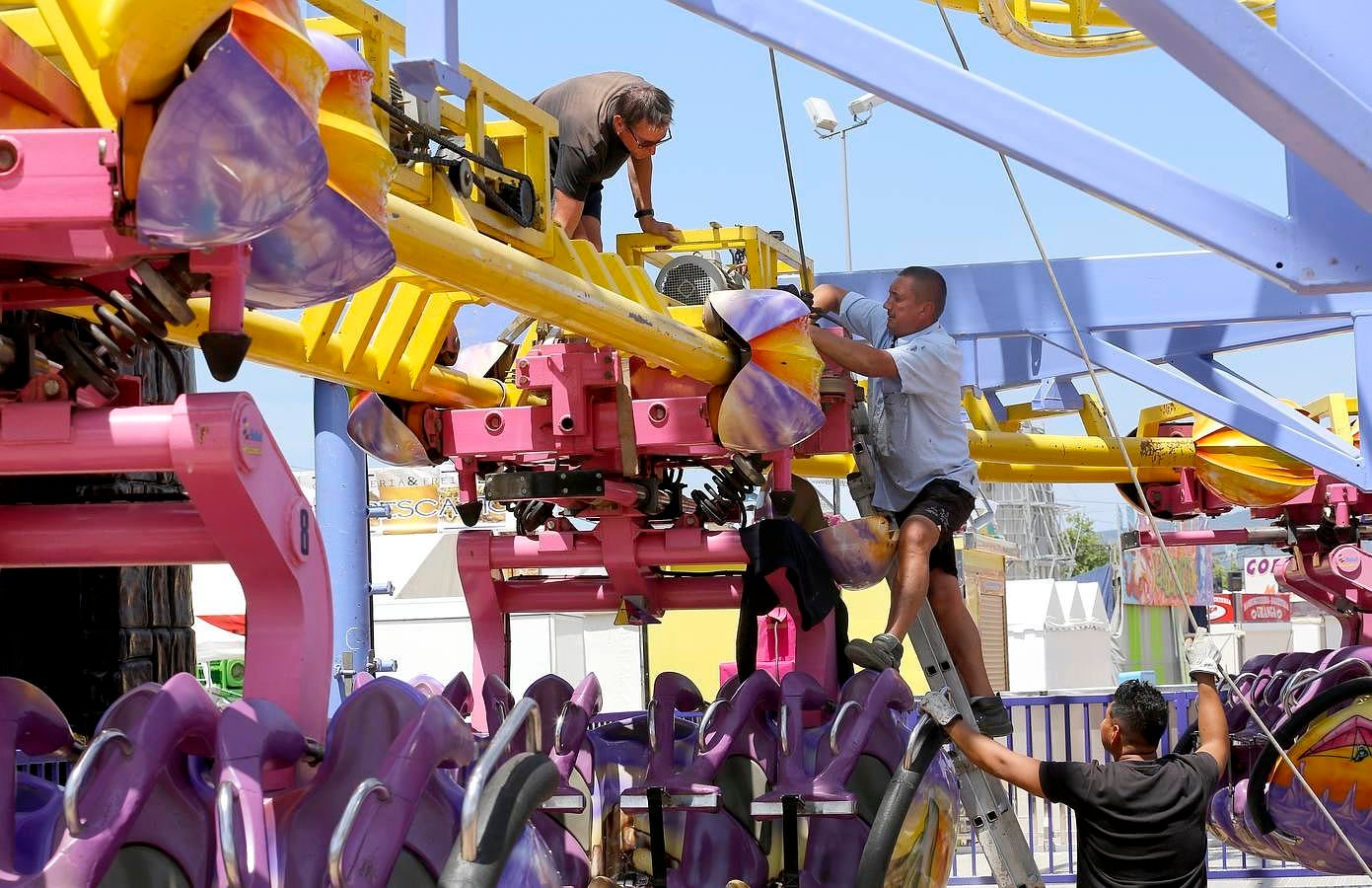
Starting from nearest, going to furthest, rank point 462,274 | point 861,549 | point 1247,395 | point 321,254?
point 321,254 → point 462,274 → point 861,549 → point 1247,395

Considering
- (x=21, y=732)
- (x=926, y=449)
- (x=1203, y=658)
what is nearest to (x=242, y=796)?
(x=21, y=732)

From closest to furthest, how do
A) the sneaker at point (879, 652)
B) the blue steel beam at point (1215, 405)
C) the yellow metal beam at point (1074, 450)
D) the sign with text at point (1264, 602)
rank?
the sneaker at point (879, 652) → the blue steel beam at point (1215, 405) → the yellow metal beam at point (1074, 450) → the sign with text at point (1264, 602)

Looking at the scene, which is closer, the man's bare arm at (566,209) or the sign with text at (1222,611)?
the man's bare arm at (566,209)

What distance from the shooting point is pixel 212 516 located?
9.86 ft

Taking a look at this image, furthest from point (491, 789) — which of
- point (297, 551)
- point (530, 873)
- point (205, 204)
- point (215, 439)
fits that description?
point (205, 204)

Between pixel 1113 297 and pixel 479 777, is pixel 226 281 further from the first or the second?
pixel 1113 297

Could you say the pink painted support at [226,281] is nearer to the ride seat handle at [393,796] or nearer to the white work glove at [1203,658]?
the ride seat handle at [393,796]

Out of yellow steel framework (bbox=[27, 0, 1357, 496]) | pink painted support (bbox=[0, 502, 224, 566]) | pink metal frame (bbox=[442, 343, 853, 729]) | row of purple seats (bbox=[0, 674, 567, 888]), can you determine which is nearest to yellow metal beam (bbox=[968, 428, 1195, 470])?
yellow steel framework (bbox=[27, 0, 1357, 496])

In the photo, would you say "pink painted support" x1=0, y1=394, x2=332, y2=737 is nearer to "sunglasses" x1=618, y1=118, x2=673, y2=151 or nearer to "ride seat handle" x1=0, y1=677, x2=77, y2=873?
"ride seat handle" x1=0, y1=677, x2=77, y2=873

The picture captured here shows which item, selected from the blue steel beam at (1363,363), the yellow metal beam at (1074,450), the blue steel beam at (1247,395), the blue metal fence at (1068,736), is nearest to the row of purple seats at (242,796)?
the blue steel beam at (1363,363)

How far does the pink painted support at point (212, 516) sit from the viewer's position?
9.53 ft

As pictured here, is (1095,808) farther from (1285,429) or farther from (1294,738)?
(1285,429)

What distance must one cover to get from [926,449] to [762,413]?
0.74m

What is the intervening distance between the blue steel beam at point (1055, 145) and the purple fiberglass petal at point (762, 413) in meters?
1.88
